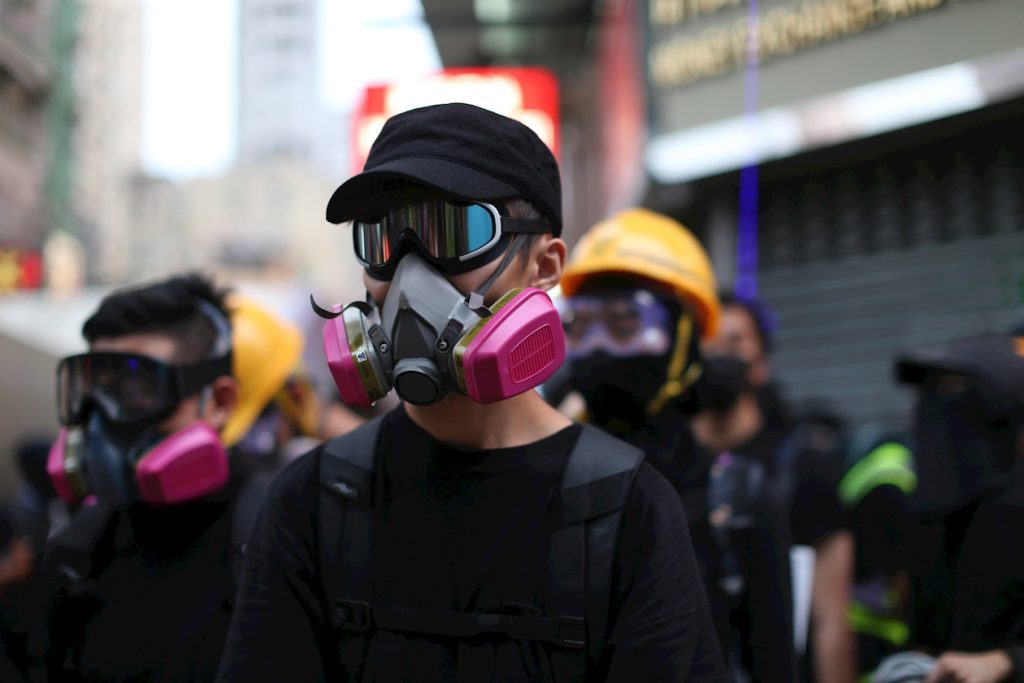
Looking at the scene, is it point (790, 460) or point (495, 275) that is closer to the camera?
point (495, 275)

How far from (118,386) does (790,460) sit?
2729 millimetres

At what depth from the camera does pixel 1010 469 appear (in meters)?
2.85

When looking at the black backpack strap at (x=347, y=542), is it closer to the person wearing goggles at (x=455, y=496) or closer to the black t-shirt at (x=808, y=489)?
the person wearing goggles at (x=455, y=496)

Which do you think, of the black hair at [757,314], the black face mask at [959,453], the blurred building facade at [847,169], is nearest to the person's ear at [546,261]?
the black face mask at [959,453]

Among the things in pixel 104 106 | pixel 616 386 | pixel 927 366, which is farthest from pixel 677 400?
pixel 104 106

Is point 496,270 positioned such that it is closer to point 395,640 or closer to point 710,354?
point 395,640

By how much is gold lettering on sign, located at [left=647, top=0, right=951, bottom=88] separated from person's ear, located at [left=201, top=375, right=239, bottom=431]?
4859 millimetres

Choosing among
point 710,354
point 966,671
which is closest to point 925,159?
point 710,354

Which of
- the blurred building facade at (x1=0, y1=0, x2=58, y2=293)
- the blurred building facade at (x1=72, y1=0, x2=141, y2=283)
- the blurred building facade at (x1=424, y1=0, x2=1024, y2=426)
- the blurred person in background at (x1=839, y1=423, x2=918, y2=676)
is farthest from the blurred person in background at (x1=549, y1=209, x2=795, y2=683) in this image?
the blurred building facade at (x1=72, y1=0, x2=141, y2=283)

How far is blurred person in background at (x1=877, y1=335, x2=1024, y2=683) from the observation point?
2.67 m

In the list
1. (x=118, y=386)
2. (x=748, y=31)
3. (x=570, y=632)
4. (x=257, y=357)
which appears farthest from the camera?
(x=748, y=31)

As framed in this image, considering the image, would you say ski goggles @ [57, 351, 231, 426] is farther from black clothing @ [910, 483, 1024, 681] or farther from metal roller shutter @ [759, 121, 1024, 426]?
metal roller shutter @ [759, 121, 1024, 426]

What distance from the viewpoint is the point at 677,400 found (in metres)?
3.01

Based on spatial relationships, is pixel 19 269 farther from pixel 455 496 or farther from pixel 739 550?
pixel 455 496
